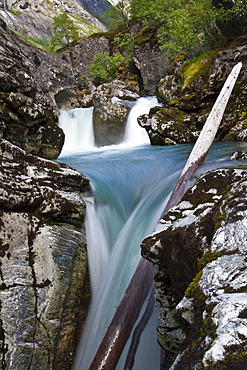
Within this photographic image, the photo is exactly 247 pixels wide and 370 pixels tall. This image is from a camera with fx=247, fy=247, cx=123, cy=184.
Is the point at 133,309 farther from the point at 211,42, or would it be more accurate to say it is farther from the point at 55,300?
the point at 211,42

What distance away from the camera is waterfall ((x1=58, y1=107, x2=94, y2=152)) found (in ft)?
46.1

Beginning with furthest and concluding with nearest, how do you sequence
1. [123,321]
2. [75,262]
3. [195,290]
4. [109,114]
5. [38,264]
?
1. [109,114]
2. [75,262]
3. [38,264]
4. [123,321]
5. [195,290]

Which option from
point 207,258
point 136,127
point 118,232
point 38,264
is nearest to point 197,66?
point 136,127

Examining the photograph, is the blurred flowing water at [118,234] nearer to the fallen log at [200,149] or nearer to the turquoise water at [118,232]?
the turquoise water at [118,232]

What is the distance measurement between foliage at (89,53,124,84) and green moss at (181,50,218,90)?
11307 millimetres

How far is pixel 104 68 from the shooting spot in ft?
70.3

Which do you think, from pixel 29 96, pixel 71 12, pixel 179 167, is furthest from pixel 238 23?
pixel 71 12

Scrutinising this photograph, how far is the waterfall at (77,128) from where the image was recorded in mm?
14039

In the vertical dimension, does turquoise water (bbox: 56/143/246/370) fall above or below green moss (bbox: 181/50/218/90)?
below

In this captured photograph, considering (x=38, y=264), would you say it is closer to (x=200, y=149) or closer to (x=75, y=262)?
(x=75, y=262)

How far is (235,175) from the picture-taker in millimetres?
2600

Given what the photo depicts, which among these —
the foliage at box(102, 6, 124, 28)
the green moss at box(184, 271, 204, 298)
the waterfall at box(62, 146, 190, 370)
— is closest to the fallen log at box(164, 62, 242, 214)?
the waterfall at box(62, 146, 190, 370)

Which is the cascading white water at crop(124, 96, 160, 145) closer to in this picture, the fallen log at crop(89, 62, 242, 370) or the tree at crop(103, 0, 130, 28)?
the fallen log at crop(89, 62, 242, 370)

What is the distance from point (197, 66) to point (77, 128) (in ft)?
24.6
